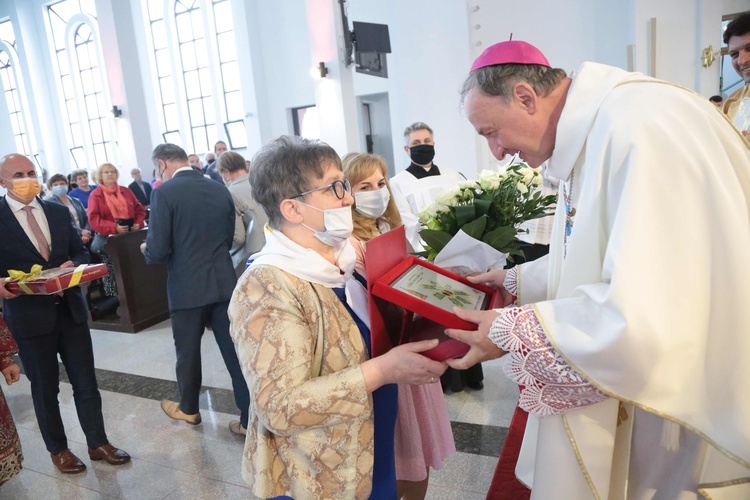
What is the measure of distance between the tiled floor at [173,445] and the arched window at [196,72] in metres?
10.9

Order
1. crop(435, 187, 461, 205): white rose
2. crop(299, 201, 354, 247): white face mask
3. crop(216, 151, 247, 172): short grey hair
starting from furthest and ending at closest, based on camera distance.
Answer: crop(216, 151, 247, 172): short grey hair < crop(435, 187, 461, 205): white rose < crop(299, 201, 354, 247): white face mask

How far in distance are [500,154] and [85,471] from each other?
2.90 meters

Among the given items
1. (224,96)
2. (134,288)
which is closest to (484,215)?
(134,288)

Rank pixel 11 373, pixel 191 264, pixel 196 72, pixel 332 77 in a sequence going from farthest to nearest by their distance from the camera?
pixel 196 72 → pixel 332 77 → pixel 191 264 → pixel 11 373

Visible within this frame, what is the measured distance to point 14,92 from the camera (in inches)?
664

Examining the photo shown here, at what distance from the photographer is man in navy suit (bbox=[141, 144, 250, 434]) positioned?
3.19 metres

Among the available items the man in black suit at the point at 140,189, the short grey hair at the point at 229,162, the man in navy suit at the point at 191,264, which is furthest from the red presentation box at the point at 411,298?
the man in black suit at the point at 140,189

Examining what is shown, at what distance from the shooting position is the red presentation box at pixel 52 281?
2.45m

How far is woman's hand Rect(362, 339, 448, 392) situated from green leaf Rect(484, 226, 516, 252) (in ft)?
2.07

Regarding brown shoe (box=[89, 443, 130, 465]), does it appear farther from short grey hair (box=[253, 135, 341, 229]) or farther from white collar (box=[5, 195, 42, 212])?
short grey hair (box=[253, 135, 341, 229])

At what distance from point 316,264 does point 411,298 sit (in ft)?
1.02

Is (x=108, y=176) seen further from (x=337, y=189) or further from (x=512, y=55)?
(x=512, y=55)

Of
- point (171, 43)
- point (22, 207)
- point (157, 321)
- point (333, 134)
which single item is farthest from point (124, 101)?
point (22, 207)

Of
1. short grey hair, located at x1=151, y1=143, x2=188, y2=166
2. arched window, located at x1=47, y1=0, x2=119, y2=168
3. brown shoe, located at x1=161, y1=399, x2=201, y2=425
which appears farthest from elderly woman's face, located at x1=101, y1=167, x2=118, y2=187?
arched window, located at x1=47, y1=0, x2=119, y2=168
